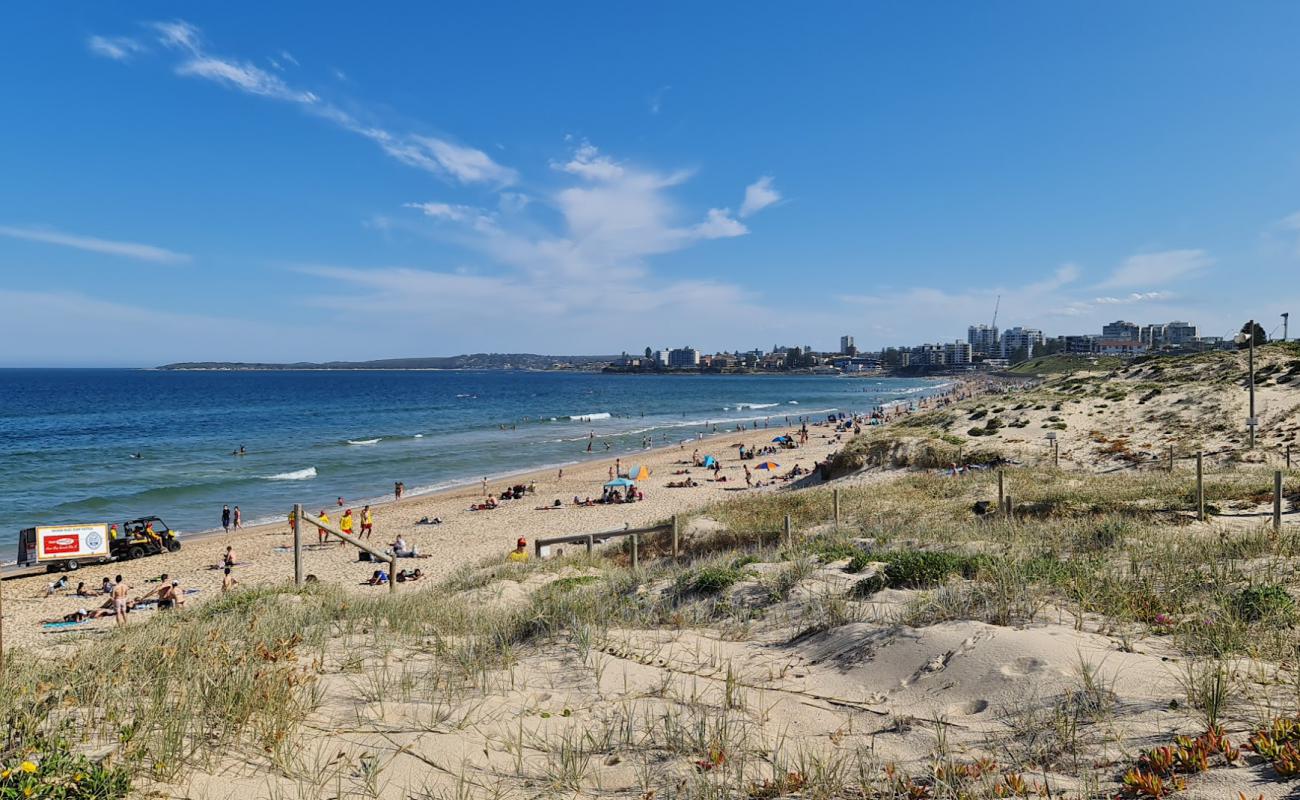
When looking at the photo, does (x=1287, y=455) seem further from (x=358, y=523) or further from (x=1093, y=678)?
(x=358, y=523)

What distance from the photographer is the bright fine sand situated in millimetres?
19688

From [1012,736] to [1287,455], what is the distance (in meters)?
20.0

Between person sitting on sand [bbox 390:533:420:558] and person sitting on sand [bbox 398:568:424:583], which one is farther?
person sitting on sand [bbox 390:533:420:558]

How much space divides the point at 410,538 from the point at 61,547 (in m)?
11.2

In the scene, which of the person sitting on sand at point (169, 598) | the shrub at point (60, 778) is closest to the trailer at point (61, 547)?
the person sitting on sand at point (169, 598)

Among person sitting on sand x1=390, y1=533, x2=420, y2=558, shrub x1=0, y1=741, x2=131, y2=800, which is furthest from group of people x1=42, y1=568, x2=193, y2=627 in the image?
shrub x1=0, y1=741, x2=131, y2=800

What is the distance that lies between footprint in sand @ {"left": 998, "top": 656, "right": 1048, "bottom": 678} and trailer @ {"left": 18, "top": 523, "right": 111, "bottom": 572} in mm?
28676

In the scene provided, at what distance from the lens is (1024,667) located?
4.89m

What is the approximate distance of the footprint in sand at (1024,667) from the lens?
4.81 metres

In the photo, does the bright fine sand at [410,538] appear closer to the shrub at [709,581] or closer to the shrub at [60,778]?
the shrub at [60,778]

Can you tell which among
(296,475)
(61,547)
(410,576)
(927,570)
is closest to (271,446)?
(296,475)

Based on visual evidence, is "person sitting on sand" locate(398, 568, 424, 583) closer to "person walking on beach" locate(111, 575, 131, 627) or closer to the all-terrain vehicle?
"person walking on beach" locate(111, 575, 131, 627)

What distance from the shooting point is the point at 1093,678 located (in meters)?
4.63

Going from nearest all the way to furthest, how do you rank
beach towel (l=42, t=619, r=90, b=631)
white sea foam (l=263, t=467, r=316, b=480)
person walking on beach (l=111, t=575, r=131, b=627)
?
person walking on beach (l=111, t=575, r=131, b=627) < beach towel (l=42, t=619, r=90, b=631) < white sea foam (l=263, t=467, r=316, b=480)
